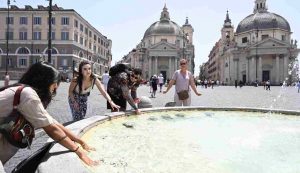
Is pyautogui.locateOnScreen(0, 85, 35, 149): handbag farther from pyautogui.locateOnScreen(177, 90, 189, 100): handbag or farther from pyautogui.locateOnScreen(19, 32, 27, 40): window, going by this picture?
pyautogui.locateOnScreen(19, 32, 27, 40): window

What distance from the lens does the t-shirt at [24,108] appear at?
2.69 meters

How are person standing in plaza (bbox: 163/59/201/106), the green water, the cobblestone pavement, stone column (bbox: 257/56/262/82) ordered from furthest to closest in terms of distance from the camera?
stone column (bbox: 257/56/262/82)
person standing in plaza (bbox: 163/59/201/106)
the cobblestone pavement
the green water

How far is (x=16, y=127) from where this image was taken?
274 centimetres

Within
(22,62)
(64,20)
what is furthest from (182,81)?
(22,62)

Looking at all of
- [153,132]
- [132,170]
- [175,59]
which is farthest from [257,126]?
[175,59]

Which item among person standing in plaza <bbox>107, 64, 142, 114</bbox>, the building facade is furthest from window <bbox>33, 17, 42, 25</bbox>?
person standing in plaza <bbox>107, 64, 142, 114</bbox>

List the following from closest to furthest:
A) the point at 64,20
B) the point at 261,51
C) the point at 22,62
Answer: the point at 64,20 < the point at 22,62 < the point at 261,51

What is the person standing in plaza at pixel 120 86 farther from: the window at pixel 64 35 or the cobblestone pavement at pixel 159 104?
the window at pixel 64 35

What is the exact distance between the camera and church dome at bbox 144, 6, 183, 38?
Answer: 9988 cm

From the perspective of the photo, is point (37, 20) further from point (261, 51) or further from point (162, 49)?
point (261, 51)

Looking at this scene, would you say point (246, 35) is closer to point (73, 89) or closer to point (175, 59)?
point (175, 59)

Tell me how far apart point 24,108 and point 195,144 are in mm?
3515

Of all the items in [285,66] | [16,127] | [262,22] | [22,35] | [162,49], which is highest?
[262,22]

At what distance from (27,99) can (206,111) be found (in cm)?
723
